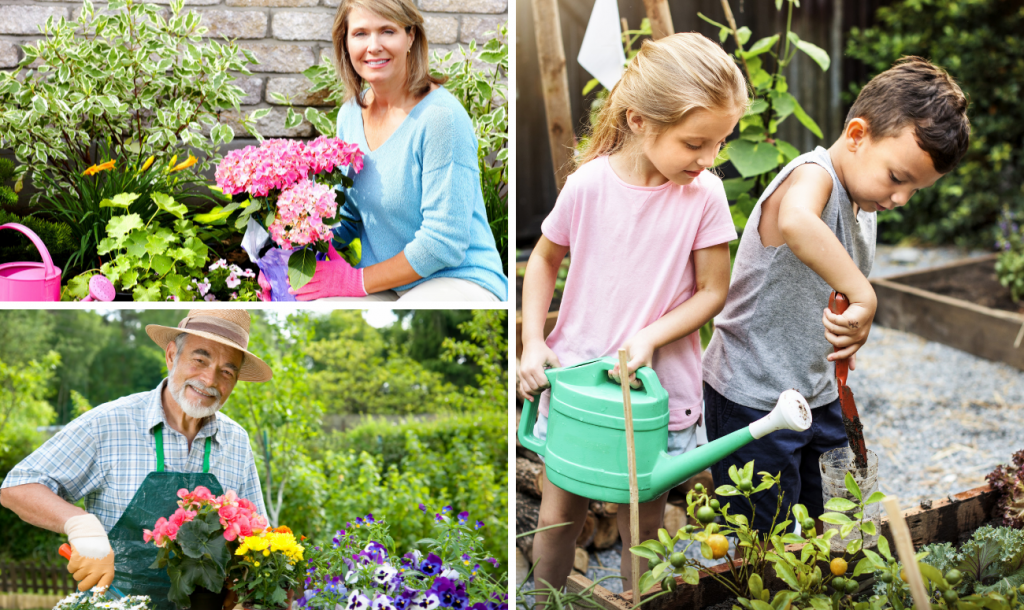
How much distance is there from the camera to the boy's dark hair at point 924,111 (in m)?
1.40

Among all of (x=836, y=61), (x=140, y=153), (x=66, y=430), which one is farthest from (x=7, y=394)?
(x=836, y=61)

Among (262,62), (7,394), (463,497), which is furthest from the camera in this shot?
(7,394)

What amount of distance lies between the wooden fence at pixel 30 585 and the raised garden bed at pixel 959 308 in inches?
178

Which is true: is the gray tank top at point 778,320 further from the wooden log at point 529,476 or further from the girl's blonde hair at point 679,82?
the wooden log at point 529,476

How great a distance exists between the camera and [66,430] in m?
1.66

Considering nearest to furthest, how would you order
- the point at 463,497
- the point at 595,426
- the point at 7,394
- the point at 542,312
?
1. the point at 595,426
2. the point at 542,312
3. the point at 463,497
4. the point at 7,394

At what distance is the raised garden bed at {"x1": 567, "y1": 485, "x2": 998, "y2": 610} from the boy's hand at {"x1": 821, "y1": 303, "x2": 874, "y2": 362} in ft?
1.69

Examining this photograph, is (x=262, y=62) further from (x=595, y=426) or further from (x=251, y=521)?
(x=595, y=426)

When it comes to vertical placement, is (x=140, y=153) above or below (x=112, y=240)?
above

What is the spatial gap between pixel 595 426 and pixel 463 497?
228 centimetres

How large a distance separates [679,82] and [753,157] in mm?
987

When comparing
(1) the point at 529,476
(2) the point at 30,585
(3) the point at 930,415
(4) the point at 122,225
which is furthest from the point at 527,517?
(2) the point at 30,585

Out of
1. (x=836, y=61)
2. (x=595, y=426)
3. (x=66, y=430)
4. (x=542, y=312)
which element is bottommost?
(x=66, y=430)

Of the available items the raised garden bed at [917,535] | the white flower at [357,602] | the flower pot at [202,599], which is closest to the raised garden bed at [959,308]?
the raised garden bed at [917,535]
